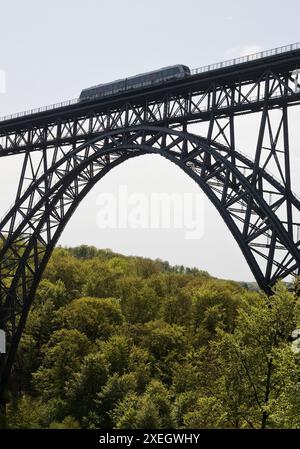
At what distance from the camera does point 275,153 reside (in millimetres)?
20734

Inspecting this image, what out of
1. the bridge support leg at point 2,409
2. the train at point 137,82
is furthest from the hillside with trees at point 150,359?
the train at point 137,82

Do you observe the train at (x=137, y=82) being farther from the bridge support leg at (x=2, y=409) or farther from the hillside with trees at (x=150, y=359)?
the bridge support leg at (x=2, y=409)

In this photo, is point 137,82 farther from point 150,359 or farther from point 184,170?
point 150,359

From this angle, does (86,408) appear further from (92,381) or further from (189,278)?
(189,278)

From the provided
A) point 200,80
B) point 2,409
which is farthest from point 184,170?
point 2,409

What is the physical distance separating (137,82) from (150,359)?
24.8 meters

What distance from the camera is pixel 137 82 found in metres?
27.9

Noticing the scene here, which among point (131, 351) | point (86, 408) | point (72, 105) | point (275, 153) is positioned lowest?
point (86, 408)

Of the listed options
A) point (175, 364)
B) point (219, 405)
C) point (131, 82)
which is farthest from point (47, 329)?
Result: point (219, 405)

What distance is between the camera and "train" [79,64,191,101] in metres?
25.7
